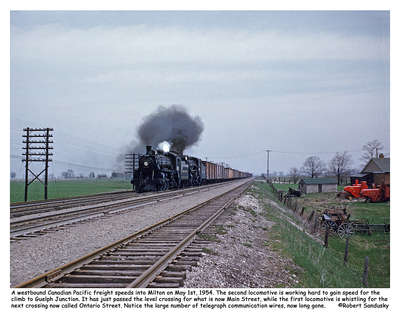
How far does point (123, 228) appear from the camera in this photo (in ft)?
37.3

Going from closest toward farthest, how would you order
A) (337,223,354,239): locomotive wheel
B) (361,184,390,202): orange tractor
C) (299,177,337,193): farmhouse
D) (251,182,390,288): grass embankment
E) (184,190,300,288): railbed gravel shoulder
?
(184,190,300,288): railbed gravel shoulder < (251,182,390,288): grass embankment < (337,223,354,239): locomotive wheel < (361,184,390,202): orange tractor < (299,177,337,193): farmhouse

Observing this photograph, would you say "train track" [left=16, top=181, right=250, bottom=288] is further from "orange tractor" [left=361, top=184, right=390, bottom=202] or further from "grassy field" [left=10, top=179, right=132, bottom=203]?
"orange tractor" [left=361, top=184, right=390, bottom=202]

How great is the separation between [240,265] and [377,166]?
34.2m

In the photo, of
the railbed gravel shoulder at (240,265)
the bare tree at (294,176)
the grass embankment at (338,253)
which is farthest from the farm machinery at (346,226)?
the bare tree at (294,176)

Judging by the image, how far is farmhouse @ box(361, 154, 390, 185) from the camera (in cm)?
3299

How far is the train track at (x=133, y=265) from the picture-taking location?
5582mm

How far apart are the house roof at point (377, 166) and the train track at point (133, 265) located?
29.9 m

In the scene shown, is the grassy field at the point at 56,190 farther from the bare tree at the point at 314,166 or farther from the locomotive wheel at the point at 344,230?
the bare tree at the point at 314,166

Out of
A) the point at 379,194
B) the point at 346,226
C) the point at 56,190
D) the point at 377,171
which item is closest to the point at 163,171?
the point at 346,226

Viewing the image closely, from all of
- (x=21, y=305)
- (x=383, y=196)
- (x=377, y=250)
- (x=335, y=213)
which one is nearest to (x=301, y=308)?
(x=21, y=305)

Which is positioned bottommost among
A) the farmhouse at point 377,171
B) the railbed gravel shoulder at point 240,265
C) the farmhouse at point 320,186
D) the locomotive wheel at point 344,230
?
the locomotive wheel at point 344,230

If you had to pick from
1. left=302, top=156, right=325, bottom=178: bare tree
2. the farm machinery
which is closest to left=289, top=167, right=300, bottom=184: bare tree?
left=302, top=156, right=325, bottom=178: bare tree

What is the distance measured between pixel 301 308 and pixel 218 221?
26.1 ft

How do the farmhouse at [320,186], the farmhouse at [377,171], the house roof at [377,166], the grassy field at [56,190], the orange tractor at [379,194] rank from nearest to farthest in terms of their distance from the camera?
1. the grassy field at [56,190]
2. the orange tractor at [379,194]
3. the farmhouse at [377,171]
4. the house roof at [377,166]
5. the farmhouse at [320,186]
